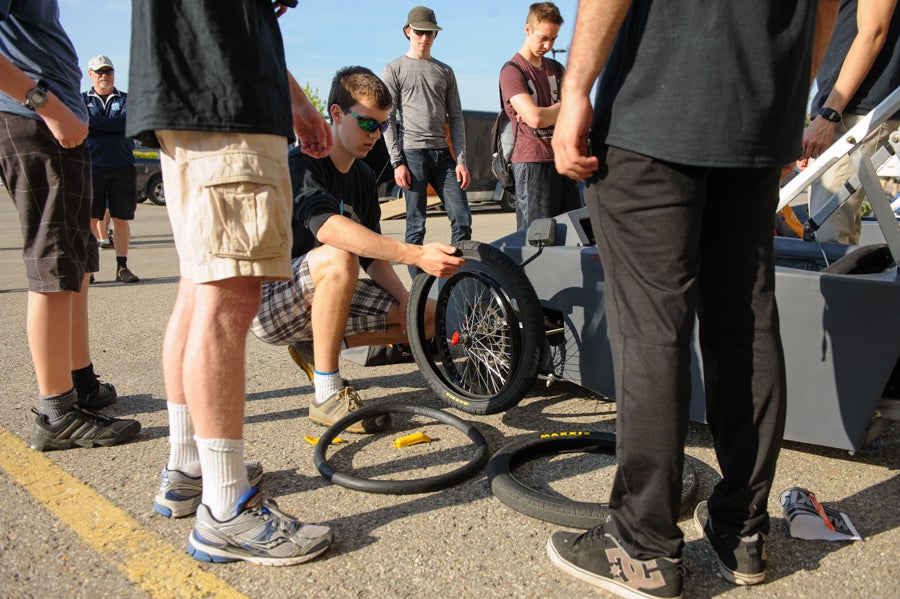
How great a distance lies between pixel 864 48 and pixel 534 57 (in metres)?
2.17

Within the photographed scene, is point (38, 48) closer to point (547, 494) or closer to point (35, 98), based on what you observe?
point (35, 98)

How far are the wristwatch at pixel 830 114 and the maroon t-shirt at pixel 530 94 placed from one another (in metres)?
1.78

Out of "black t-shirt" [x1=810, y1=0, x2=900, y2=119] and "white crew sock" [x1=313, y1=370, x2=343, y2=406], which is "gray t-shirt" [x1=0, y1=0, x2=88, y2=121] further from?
"black t-shirt" [x1=810, y1=0, x2=900, y2=119]

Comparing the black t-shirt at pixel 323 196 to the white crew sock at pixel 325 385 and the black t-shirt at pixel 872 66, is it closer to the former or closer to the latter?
the white crew sock at pixel 325 385

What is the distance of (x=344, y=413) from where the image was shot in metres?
3.02

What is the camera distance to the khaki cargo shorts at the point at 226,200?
6.17ft

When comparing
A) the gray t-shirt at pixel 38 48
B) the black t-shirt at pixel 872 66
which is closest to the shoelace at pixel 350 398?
the gray t-shirt at pixel 38 48

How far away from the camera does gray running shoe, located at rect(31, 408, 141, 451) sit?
280cm

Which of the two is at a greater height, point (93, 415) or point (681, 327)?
point (681, 327)

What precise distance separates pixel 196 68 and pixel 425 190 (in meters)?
3.91

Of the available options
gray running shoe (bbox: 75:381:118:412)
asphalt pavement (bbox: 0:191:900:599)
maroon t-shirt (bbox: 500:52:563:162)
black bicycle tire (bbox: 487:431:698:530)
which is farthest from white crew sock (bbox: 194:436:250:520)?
maroon t-shirt (bbox: 500:52:563:162)

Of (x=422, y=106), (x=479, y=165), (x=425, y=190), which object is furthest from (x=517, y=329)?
(x=479, y=165)

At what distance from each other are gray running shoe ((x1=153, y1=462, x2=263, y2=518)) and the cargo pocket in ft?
2.76

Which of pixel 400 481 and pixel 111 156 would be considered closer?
pixel 400 481
